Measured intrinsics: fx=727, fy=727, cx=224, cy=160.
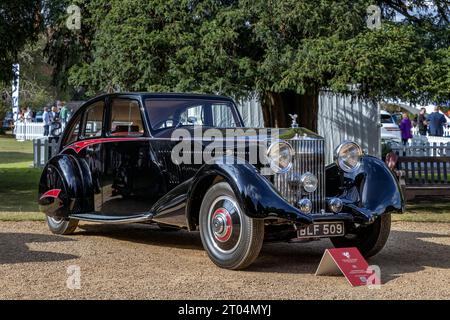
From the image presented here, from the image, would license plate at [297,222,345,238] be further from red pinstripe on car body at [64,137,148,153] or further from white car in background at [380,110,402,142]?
white car in background at [380,110,402,142]

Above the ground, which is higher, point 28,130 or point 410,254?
point 28,130

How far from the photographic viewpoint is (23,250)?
8.00 m

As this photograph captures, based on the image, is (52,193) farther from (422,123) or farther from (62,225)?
(422,123)

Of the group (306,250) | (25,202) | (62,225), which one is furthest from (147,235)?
(25,202)

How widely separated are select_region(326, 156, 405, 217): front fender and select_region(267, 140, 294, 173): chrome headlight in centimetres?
76

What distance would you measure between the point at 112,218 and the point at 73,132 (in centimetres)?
188

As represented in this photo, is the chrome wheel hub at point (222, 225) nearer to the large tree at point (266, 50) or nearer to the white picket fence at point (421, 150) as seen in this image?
the large tree at point (266, 50)

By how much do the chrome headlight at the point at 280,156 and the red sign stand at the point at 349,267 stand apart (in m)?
0.96

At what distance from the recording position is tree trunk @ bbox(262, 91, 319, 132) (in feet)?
48.6

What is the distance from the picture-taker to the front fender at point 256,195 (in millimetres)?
6504

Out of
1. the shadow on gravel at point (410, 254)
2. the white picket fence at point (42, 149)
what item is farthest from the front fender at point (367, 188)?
the white picket fence at point (42, 149)
